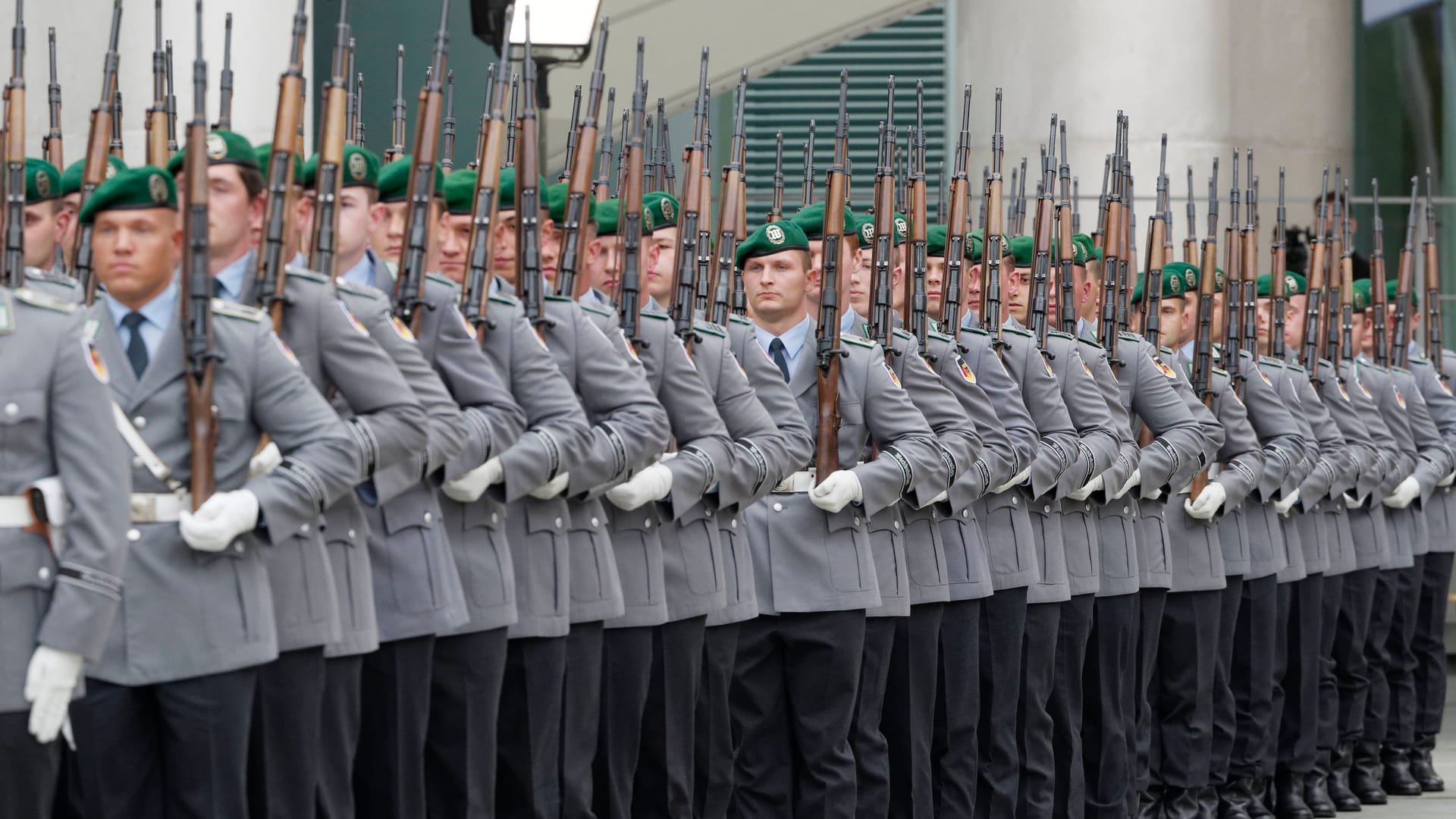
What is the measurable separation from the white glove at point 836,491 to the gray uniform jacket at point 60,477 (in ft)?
9.15

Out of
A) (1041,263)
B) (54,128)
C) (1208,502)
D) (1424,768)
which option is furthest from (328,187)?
(1424,768)

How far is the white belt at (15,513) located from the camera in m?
4.39

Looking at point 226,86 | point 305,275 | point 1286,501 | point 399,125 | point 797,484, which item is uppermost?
point 399,125

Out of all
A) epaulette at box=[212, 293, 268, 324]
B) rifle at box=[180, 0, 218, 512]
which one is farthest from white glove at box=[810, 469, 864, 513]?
rifle at box=[180, 0, 218, 512]

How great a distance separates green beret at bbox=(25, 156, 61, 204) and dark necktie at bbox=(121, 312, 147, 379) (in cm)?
141

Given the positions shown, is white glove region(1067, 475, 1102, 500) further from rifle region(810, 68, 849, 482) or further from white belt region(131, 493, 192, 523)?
white belt region(131, 493, 192, 523)

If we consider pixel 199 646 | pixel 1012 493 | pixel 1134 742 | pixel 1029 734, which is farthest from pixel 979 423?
pixel 199 646

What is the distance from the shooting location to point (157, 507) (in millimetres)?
4637

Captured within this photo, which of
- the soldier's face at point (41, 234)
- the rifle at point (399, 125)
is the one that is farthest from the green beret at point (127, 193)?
the rifle at point (399, 125)

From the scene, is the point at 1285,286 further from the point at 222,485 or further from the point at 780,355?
the point at 222,485

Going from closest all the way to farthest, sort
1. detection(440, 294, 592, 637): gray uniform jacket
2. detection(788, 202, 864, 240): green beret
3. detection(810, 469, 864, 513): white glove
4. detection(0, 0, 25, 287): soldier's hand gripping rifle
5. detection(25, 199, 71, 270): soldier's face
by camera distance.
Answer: detection(0, 0, 25, 287): soldier's hand gripping rifle, detection(440, 294, 592, 637): gray uniform jacket, detection(25, 199, 71, 270): soldier's face, detection(810, 469, 864, 513): white glove, detection(788, 202, 864, 240): green beret

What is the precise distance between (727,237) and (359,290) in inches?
89.8

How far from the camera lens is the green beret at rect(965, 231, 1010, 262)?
29.2 feet

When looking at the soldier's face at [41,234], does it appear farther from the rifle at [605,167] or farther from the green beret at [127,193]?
the rifle at [605,167]
